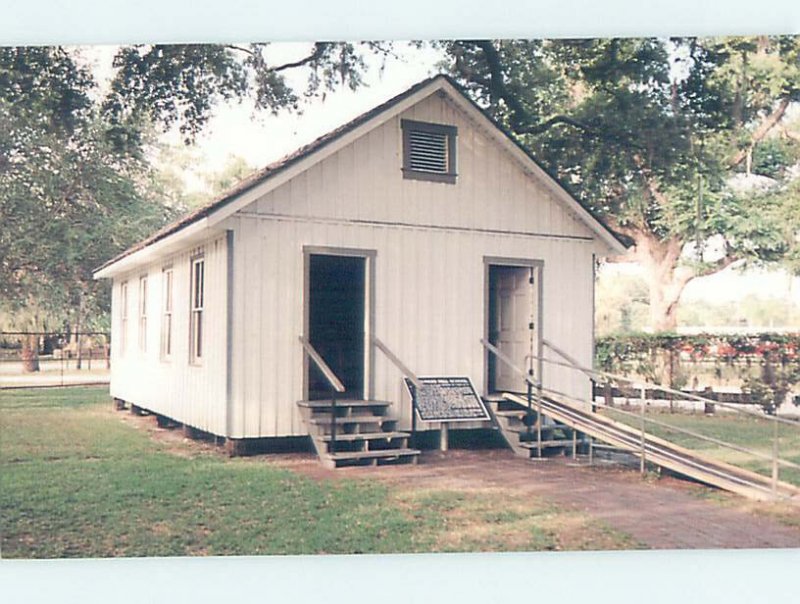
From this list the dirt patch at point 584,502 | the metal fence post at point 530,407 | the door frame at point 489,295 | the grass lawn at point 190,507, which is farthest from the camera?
the door frame at point 489,295

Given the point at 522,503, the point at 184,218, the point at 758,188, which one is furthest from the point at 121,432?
the point at 758,188

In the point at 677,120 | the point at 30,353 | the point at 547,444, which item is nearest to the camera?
the point at 30,353

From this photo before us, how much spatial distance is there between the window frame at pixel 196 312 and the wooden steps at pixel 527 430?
2347mm

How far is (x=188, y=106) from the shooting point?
294 inches

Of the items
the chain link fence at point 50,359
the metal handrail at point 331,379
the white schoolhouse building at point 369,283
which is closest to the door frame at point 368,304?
the white schoolhouse building at point 369,283

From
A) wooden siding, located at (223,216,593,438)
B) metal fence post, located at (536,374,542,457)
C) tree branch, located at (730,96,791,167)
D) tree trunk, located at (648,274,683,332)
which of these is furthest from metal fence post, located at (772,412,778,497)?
tree branch, located at (730,96,791,167)

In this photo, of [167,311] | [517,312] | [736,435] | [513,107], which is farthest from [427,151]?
[736,435]

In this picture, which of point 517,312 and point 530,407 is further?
point 517,312

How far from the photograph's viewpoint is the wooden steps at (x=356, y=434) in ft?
24.6

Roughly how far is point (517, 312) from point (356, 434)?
1851mm

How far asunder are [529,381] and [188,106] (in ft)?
11.4

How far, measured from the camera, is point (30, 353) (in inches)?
285

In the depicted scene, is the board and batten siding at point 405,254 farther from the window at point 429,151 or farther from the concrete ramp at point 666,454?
the concrete ramp at point 666,454

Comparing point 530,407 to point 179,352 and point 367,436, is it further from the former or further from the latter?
Answer: point 179,352
